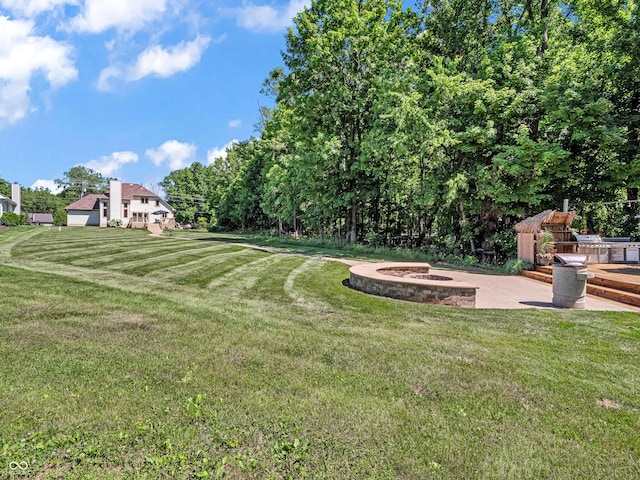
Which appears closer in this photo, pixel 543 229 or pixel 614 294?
pixel 614 294

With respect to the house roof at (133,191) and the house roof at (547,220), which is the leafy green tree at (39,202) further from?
the house roof at (547,220)

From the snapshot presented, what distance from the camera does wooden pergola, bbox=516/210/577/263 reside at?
411 inches

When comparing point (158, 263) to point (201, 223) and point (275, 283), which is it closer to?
point (275, 283)

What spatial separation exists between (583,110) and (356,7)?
12271 mm

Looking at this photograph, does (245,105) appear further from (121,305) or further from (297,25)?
(121,305)

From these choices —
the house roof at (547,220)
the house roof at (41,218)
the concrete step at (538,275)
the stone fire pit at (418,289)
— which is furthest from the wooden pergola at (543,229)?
the house roof at (41,218)

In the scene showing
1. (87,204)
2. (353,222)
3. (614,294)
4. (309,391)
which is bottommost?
(309,391)

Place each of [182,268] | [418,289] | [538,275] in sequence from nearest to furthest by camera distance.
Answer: [418,289], [538,275], [182,268]

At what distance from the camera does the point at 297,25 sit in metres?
19.3

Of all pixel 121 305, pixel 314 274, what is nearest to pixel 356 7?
pixel 314 274

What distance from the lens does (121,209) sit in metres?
47.6

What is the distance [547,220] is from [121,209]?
50.6 m

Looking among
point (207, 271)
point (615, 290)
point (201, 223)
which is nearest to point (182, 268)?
point (207, 271)

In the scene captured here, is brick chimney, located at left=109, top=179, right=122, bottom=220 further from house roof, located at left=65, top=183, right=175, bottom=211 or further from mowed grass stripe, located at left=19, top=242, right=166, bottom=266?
A: mowed grass stripe, located at left=19, top=242, right=166, bottom=266
